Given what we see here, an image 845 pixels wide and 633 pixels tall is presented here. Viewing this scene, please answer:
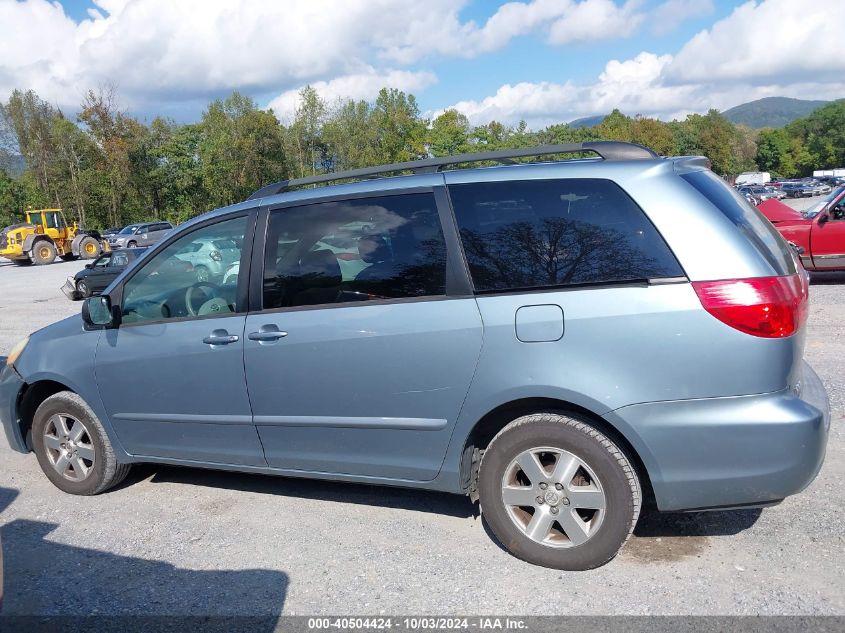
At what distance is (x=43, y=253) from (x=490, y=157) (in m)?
30.7

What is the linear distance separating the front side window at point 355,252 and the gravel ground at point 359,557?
51.0 inches

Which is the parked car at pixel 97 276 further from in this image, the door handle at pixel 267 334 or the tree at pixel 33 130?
the tree at pixel 33 130

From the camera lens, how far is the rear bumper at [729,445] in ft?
9.71

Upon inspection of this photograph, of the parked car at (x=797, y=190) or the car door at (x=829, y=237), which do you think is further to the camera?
the parked car at (x=797, y=190)

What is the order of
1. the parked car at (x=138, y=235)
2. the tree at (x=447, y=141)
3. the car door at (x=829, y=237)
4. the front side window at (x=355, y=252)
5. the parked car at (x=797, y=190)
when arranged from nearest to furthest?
→ the front side window at (x=355, y=252) < the car door at (x=829, y=237) < the parked car at (x=138, y=235) < the tree at (x=447, y=141) < the parked car at (x=797, y=190)

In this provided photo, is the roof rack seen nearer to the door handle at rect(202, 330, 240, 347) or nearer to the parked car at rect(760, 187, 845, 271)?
the door handle at rect(202, 330, 240, 347)

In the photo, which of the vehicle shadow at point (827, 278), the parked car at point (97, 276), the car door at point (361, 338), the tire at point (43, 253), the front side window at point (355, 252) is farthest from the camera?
the tire at point (43, 253)

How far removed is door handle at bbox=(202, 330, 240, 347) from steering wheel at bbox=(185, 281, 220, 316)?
0.87 ft

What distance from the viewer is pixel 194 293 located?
425 cm

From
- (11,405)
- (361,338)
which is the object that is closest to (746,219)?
(361,338)

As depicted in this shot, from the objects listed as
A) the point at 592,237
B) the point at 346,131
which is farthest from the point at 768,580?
the point at 346,131

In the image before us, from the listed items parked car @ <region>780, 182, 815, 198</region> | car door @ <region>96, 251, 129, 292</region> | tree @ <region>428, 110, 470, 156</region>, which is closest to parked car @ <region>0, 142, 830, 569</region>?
car door @ <region>96, 251, 129, 292</region>

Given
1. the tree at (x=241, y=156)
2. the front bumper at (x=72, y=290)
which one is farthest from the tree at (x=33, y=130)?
the front bumper at (x=72, y=290)

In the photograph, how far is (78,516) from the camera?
4340 millimetres
